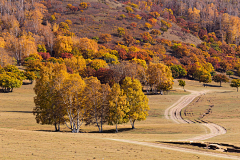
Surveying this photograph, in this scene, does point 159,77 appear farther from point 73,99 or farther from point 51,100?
point 51,100

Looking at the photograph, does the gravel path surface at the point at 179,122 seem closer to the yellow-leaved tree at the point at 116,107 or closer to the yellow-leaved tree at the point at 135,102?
the yellow-leaved tree at the point at 135,102

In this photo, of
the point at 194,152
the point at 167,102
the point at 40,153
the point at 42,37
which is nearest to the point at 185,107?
the point at 167,102

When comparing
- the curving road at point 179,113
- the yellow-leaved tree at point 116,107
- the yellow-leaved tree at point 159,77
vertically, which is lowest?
the curving road at point 179,113

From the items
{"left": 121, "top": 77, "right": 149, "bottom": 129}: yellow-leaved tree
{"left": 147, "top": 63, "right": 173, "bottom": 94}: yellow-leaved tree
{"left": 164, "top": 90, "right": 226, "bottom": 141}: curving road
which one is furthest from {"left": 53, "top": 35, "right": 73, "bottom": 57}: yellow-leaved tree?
{"left": 121, "top": 77, "right": 149, "bottom": 129}: yellow-leaved tree

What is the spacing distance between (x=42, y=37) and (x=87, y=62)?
226 ft

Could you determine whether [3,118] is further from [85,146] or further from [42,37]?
[42,37]

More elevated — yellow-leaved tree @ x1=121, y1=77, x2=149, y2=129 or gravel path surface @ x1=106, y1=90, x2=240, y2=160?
yellow-leaved tree @ x1=121, y1=77, x2=149, y2=129

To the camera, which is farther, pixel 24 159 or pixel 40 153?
pixel 40 153

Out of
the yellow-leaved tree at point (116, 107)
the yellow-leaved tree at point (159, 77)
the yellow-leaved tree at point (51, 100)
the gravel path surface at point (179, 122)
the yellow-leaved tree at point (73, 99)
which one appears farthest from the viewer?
the yellow-leaved tree at point (159, 77)

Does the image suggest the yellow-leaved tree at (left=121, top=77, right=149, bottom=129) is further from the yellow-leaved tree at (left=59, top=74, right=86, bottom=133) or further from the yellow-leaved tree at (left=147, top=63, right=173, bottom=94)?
the yellow-leaved tree at (left=147, top=63, right=173, bottom=94)

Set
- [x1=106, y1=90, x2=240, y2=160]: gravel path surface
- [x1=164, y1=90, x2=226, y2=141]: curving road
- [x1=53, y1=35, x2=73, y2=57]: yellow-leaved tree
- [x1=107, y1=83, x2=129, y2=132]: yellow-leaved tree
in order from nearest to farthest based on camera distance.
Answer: [x1=106, y1=90, x2=240, y2=160]: gravel path surface, [x1=164, y1=90, x2=226, y2=141]: curving road, [x1=107, y1=83, x2=129, y2=132]: yellow-leaved tree, [x1=53, y1=35, x2=73, y2=57]: yellow-leaved tree

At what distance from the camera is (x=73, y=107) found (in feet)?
160

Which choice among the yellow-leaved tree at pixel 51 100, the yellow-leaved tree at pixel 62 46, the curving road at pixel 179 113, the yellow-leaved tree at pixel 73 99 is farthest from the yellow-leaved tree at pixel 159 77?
the yellow-leaved tree at pixel 62 46

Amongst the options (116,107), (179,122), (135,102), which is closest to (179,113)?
(179,122)
